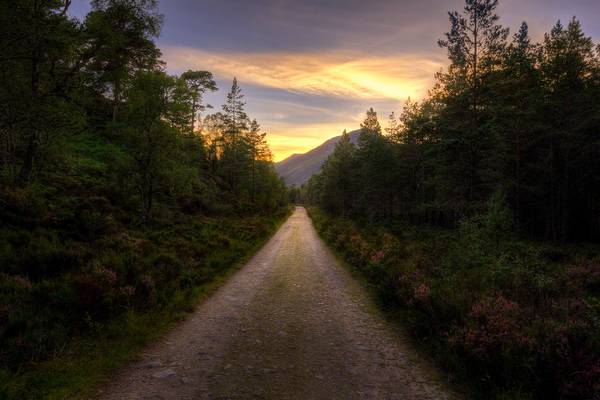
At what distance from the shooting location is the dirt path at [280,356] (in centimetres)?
466

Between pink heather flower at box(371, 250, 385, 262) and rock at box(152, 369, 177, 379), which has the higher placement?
pink heather flower at box(371, 250, 385, 262)

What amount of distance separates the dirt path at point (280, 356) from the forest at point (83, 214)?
982 millimetres

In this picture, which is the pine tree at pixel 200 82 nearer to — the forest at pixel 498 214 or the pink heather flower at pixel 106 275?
the forest at pixel 498 214

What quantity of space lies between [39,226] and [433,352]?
558 inches

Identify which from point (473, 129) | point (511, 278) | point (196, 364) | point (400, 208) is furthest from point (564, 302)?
point (400, 208)

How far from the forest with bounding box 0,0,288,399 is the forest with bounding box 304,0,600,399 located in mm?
6915

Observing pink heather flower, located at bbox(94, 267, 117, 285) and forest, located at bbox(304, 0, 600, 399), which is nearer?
forest, located at bbox(304, 0, 600, 399)

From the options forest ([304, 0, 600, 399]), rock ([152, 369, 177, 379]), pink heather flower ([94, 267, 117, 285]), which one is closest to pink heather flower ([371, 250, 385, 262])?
forest ([304, 0, 600, 399])

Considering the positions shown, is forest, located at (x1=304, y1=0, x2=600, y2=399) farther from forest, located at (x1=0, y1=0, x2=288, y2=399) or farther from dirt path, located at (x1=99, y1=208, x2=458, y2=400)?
forest, located at (x1=0, y1=0, x2=288, y2=399)

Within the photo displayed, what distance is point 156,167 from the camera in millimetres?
18688

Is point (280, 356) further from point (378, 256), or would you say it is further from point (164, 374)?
point (378, 256)

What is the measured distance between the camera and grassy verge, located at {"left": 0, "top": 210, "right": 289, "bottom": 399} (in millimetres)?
4711

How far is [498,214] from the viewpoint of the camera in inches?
392

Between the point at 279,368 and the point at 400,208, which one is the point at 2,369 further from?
the point at 400,208
